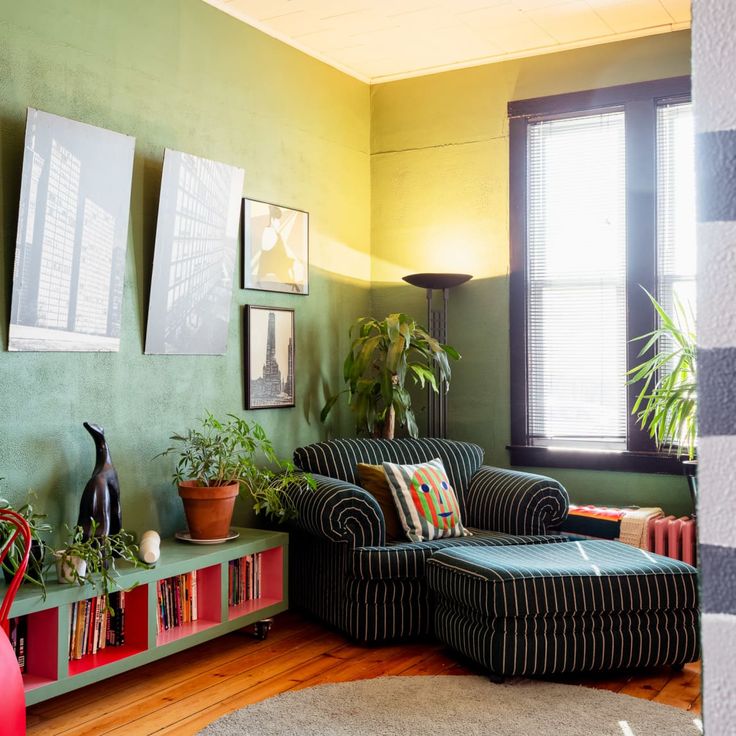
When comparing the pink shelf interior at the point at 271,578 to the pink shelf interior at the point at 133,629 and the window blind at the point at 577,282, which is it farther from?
the window blind at the point at 577,282

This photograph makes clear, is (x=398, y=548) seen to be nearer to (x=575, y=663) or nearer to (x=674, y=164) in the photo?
(x=575, y=663)

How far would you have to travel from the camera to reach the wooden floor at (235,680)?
2.99 metres

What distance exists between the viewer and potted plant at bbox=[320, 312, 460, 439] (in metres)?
4.71

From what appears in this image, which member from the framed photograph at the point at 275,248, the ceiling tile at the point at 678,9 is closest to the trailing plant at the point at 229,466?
the framed photograph at the point at 275,248

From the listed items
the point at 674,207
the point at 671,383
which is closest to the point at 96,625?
the point at 671,383

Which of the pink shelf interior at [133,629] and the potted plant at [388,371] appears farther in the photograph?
the potted plant at [388,371]

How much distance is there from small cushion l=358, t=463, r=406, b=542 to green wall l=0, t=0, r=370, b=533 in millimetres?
606

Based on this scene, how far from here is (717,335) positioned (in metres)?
0.68

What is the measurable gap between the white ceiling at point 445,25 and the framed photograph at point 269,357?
146 cm

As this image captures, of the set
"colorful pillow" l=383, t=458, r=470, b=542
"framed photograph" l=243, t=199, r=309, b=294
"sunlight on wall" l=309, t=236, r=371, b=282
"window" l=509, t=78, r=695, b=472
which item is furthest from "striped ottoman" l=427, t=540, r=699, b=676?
"sunlight on wall" l=309, t=236, r=371, b=282

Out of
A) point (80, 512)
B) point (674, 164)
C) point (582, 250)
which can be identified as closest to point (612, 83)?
point (674, 164)

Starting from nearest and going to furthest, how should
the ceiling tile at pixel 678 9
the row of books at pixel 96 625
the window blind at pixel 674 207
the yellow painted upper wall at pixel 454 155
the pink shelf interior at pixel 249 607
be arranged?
the row of books at pixel 96 625
the pink shelf interior at pixel 249 607
the ceiling tile at pixel 678 9
the window blind at pixel 674 207
the yellow painted upper wall at pixel 454 155

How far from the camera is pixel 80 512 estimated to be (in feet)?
10.7

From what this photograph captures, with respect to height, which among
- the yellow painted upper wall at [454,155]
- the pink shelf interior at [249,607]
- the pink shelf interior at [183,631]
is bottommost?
the pink shelf interior at [183,631]
